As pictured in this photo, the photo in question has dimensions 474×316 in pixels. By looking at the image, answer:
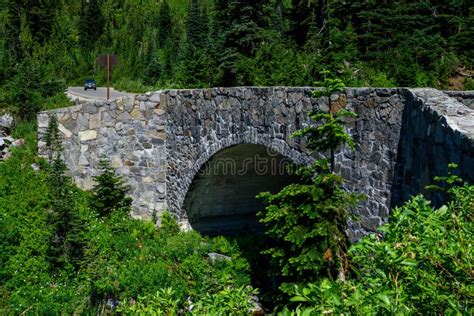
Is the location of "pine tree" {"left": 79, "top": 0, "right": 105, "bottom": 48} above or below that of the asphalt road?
above

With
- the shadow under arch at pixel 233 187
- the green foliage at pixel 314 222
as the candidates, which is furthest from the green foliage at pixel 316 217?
the shadow under arch at pixel 233 187

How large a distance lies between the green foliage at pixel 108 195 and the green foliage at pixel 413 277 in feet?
35.0

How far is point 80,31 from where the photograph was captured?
49.9 meters

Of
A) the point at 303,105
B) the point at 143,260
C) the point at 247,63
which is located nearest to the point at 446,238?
the point at 303,105

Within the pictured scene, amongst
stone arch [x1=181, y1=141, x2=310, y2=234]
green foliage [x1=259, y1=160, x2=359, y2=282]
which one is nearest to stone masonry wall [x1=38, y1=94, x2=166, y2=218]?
stone arch [x1=181, y1=141, x2=310, y2=234]

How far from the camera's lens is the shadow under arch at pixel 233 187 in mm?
10721

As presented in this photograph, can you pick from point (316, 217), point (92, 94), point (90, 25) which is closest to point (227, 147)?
point (316, 217)

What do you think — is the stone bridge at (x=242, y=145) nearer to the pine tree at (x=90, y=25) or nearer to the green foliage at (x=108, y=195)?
the green foliage at (x=108, y=195)

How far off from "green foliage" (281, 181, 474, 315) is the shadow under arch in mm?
7475

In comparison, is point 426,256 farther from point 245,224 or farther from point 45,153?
point 45,153

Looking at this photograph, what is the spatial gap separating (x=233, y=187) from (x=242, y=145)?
3.06 metres

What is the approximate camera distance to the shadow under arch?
10721mm

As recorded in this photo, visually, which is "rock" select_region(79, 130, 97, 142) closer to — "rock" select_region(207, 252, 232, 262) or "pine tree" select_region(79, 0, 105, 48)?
"rock" select_region(207, 252, 232, 262)

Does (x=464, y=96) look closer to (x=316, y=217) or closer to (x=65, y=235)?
(x=316, y=217)
